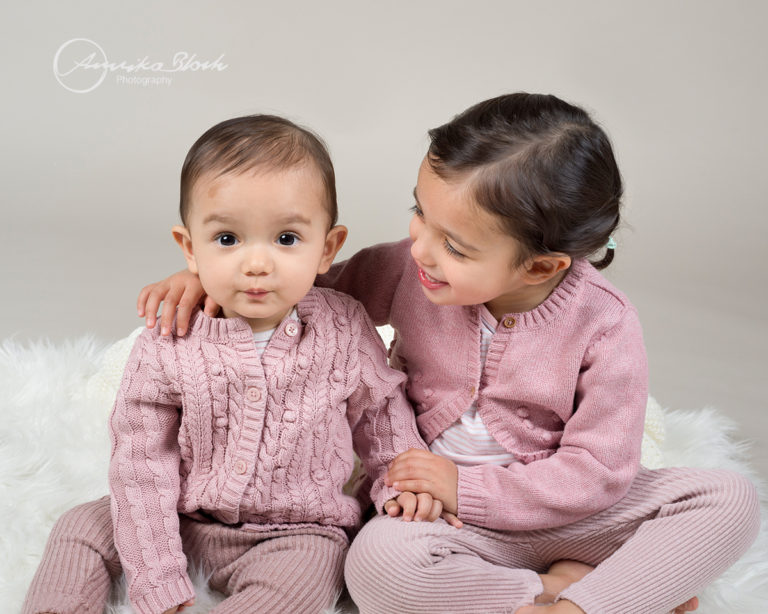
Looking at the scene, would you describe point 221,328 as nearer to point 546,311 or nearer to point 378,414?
point 378,414

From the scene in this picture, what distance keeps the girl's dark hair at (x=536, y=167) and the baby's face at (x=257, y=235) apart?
0.73 feet

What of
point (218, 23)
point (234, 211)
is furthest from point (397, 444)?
point (218, 23)

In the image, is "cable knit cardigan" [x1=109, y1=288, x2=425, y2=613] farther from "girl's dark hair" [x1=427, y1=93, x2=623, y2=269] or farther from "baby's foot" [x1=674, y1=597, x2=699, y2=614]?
"baby's foot" [x1=674, y1=597, x2=699, y2=614]

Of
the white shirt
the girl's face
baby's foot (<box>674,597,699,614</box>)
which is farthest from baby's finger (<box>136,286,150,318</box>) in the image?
baby's foot (<box>674,597,699,614</box>)

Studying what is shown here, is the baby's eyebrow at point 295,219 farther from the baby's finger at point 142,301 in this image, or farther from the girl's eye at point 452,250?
the baby's finger at point 142,301

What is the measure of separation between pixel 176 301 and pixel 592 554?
0.84 metres

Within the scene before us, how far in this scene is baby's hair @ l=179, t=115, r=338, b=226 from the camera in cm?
158

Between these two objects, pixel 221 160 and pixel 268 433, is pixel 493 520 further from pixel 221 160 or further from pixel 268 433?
pixel 221 160

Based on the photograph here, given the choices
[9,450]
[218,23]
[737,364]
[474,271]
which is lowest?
[737,364]

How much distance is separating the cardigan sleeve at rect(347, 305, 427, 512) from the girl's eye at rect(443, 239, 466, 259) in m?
0.23

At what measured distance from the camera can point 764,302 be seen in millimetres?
3197

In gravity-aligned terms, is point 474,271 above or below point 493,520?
above

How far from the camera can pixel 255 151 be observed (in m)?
1.58

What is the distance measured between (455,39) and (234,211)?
1.98 metres
